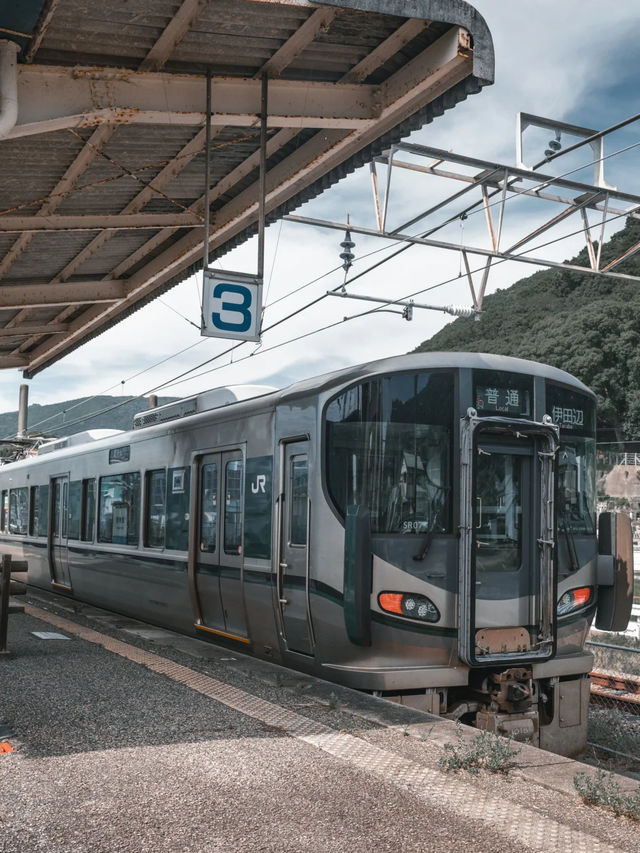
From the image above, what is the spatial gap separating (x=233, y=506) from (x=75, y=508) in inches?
246

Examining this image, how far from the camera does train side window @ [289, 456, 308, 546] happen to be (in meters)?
7.82

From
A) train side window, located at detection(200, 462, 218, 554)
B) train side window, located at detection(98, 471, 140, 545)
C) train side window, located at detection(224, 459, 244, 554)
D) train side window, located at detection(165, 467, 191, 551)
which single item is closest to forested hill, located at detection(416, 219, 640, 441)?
train side window, located at detection(98, 471, 140, 545)

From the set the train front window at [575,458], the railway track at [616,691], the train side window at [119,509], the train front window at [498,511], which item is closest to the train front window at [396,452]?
the train front window at [498,511]

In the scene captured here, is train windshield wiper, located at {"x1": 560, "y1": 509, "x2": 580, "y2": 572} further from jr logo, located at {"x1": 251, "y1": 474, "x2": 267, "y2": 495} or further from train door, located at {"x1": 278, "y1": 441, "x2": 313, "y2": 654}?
jr logo, located at {"x1": 251, "y1": 474, "x2": 267, "y2": 495}

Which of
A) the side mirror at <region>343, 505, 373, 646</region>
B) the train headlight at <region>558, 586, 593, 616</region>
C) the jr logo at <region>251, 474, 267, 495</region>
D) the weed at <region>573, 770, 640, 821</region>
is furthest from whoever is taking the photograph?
the jr logo at <region>251, 474, 267, 495</region>

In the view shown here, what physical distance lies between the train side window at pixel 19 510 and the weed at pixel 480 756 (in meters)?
13.7

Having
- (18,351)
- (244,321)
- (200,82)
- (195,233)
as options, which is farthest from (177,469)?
(18,351)

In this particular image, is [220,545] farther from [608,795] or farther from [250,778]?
[608,795]

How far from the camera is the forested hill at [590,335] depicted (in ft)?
222

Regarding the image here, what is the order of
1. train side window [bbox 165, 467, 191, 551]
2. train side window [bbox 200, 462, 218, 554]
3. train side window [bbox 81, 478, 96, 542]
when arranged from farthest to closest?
train side window [bbox 81, 478, 96, 542] → train side window [bbox 165, 467, 191, 551] → train side window [bbox 200, 462, 218, 554]

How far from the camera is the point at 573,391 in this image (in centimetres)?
820

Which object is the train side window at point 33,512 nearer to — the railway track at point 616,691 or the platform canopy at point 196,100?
the platform canopy at point 196,100

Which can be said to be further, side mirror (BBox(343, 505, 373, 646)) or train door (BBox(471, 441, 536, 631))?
train door (BBox(471, 441, 536, 631))

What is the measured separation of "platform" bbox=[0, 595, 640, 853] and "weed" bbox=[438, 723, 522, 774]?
0.24 ft
